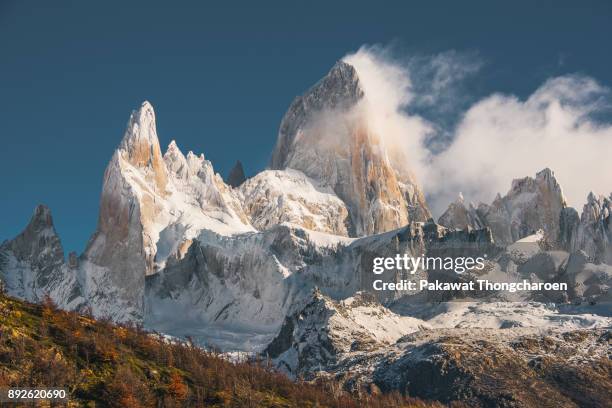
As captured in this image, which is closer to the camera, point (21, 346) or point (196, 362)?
point (21, 346)

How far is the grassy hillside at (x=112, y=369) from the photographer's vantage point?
440 ft

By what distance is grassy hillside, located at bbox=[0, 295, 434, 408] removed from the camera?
134 meters

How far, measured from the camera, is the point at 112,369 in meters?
146

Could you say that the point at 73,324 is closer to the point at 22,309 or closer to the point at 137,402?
the point at 22,309

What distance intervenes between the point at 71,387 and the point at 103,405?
4533mm

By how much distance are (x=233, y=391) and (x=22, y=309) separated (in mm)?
32544

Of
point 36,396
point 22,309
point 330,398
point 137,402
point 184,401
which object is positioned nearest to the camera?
point 36,396

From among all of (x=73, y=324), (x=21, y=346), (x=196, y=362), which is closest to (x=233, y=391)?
(x=196, y=362)

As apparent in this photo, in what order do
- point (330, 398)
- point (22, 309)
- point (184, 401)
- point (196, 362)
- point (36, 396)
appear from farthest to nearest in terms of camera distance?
1. point (330, 398)
2. point (196, 362)
3. point (22, 309)
4. point (184, 401)
5. point (36, 396)

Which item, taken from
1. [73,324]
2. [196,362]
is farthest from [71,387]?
[196,362]

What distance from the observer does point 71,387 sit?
13388 centimetres

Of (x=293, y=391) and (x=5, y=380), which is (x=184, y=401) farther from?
(x=293, y=391)

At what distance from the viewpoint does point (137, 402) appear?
13612 centimetres

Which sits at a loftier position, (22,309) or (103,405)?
(22,309)
